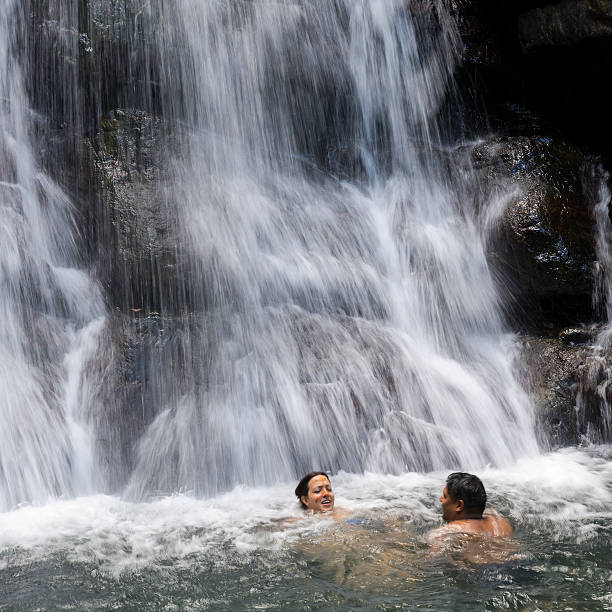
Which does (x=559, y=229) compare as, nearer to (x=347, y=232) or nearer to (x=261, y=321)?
(x=347, y=232)

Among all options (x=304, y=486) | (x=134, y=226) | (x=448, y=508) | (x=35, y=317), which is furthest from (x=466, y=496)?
(x=35, y=317)

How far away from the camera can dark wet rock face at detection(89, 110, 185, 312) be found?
28.5 feet

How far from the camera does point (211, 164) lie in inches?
396

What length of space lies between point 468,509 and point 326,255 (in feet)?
15.4

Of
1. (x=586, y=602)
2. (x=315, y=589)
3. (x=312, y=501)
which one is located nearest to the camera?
(x=586, y=602)

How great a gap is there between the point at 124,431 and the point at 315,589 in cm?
364

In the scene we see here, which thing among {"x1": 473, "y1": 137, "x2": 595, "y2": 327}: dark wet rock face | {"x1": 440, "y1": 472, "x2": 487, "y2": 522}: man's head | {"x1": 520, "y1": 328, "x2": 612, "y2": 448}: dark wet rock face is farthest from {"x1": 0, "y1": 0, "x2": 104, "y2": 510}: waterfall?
{"x1": 473, "y1": 137, "x2": 595, "y2": 327}: dark wet rock face

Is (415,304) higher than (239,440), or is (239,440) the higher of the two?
(415,304)

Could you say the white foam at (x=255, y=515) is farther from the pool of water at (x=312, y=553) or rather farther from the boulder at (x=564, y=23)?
the boulder at (x=564, y=23)

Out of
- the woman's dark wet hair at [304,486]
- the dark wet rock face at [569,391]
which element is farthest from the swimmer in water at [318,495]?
the dark wet rock face at [569,391]

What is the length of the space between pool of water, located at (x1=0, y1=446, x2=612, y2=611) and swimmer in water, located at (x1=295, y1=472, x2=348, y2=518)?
16 centimetres

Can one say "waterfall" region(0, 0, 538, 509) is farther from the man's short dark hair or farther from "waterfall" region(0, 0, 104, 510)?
the man's short dark hair

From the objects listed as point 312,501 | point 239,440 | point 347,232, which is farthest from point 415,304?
point 312,501

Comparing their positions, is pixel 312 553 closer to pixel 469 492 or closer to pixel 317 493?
pixel 317 493
